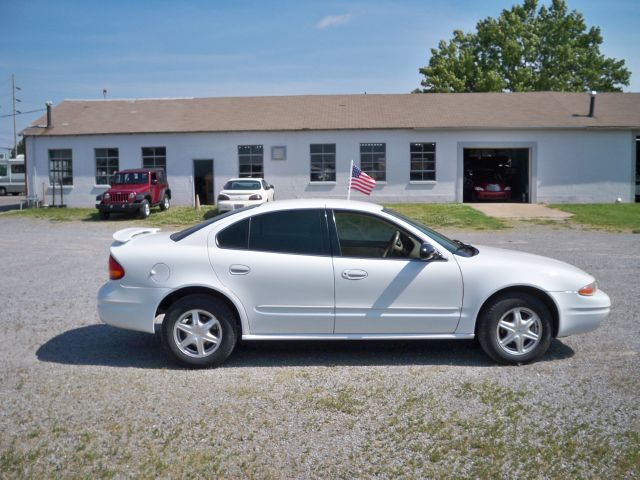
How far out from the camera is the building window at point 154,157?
3132 centimetres

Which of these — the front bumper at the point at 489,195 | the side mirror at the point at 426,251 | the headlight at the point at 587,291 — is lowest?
the front bumper at the point at 489,195

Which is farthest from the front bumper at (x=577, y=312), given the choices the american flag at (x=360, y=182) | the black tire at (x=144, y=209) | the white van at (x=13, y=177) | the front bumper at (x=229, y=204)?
the white van at (x=13, y=177)

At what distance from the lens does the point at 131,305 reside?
6383 millimetres

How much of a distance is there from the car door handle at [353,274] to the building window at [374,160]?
24.2 metres

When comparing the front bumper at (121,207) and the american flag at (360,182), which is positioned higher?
the american flag at (360,182)

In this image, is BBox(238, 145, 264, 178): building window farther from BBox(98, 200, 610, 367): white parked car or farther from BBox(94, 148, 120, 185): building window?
BBox(98, 200, 610, 367): white parked car

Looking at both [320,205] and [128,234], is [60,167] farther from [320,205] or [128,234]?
[320,205]

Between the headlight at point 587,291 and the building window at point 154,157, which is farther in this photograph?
the building window at point 154,157

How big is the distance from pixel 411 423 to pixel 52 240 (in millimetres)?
16302

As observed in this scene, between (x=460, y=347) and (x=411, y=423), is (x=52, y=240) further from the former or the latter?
(x=411, y=423)

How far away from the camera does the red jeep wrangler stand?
2542cm

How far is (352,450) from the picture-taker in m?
4.48

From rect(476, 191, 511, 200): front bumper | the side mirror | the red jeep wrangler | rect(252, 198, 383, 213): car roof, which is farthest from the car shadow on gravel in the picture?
rect(476, 191, 511, 200): front bumper

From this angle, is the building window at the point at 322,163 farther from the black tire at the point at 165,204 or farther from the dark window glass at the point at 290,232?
the dark window glass at the point at 290,232
